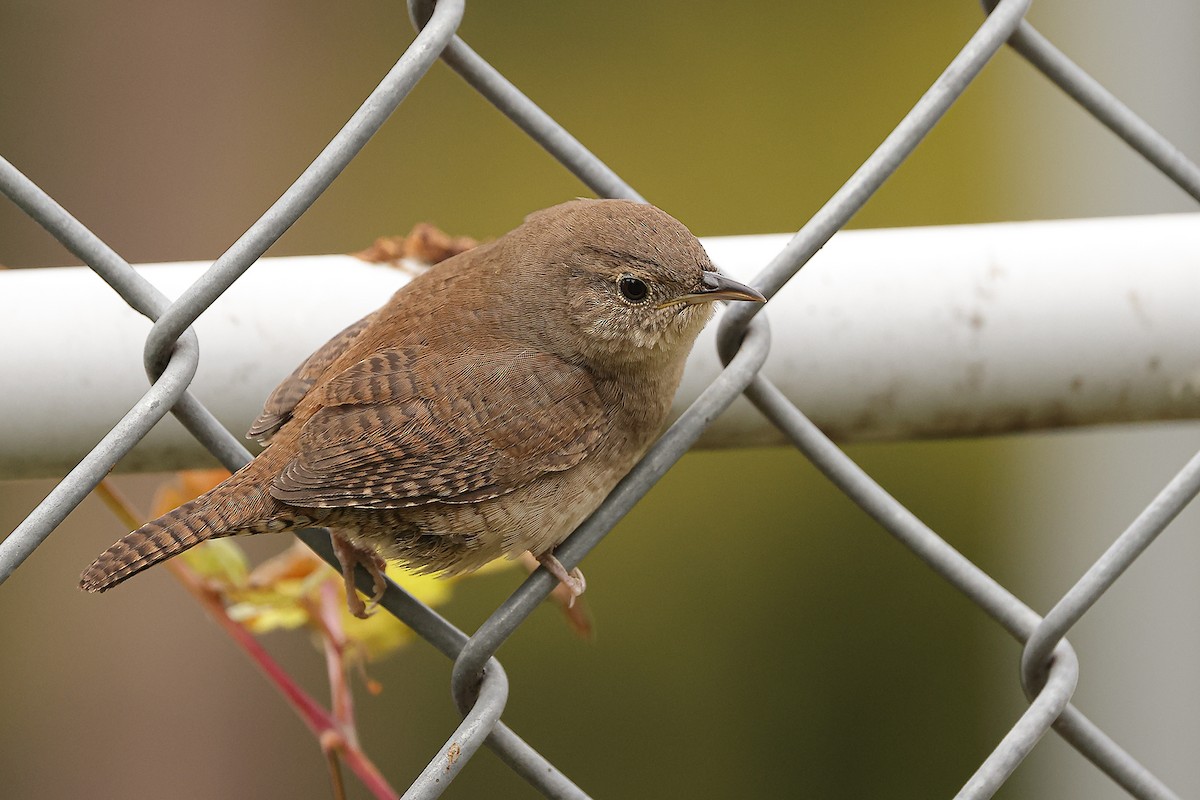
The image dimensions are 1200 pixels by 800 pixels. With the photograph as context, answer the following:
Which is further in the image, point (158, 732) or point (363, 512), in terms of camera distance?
point (158, 732)

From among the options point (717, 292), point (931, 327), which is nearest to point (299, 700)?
point (717, 292)

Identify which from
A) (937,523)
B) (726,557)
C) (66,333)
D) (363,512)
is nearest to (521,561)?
(363,512)

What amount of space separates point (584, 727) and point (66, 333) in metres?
3.73

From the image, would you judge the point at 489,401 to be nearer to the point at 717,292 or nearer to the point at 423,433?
the point at 423,433

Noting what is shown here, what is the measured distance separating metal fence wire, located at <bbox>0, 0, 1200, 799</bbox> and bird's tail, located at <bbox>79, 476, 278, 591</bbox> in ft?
0.20

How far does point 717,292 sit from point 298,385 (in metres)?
0.40

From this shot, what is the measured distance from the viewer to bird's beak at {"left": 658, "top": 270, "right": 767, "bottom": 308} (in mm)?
1106

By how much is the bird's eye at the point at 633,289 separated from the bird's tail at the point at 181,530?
0.44 m

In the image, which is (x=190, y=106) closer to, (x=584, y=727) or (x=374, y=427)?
(x=584, y=727)

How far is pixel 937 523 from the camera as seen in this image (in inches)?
193

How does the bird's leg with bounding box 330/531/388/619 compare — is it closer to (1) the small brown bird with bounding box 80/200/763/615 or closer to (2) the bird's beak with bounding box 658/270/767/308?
(1) the small brown bird with bounding box 80/200/763/615

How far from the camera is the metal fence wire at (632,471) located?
936 mm

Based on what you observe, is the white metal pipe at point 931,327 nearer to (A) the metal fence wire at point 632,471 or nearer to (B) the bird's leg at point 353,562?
(A) the metal fence wire at point 632,471

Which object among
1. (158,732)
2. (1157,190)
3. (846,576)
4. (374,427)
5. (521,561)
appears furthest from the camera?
(846,576)
